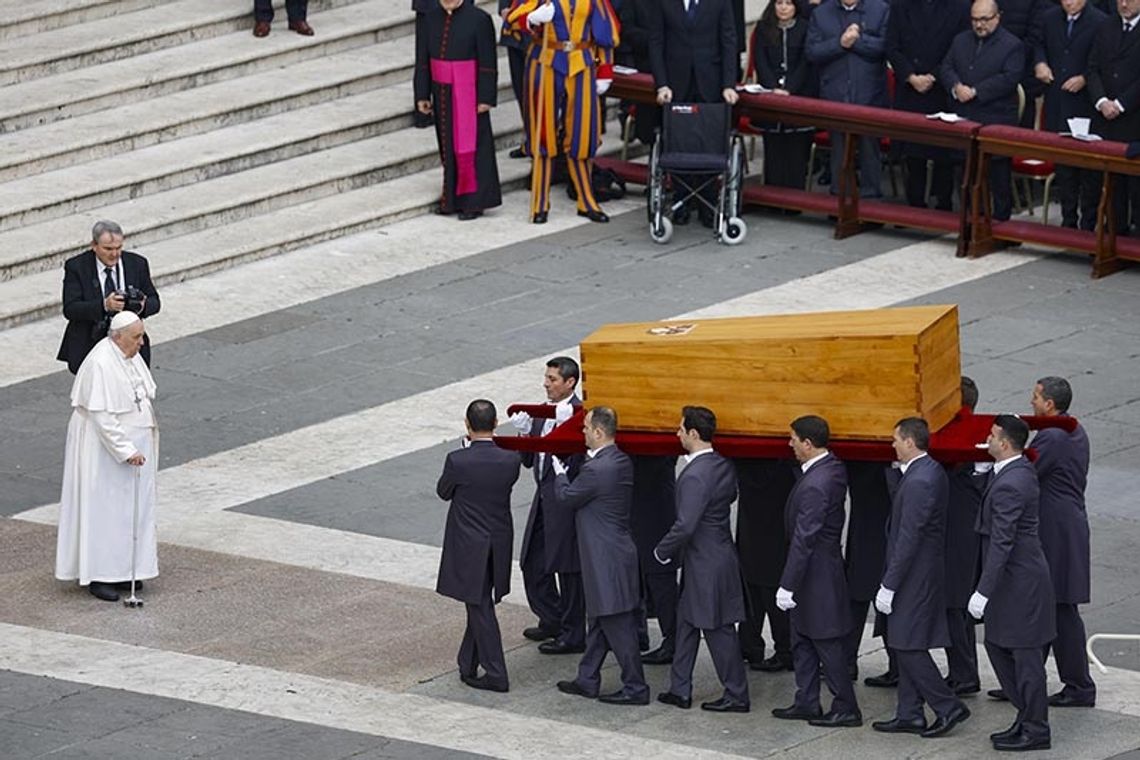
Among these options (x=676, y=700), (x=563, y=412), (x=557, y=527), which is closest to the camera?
(x=676, y=700)

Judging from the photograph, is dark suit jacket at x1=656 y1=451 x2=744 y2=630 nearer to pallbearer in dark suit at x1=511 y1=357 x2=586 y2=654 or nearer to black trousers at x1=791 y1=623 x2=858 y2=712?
black trousers at x1=791 y1=623 x2=858 y2=712

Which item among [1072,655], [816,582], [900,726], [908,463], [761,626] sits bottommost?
[900,726]

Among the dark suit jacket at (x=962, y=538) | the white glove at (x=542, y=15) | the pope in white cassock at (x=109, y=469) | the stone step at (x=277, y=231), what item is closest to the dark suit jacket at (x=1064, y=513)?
the dark suit jacket at (x=962, y=538)

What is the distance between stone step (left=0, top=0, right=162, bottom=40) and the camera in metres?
23.4

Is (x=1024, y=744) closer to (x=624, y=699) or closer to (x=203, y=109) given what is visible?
(x=624, y=699)

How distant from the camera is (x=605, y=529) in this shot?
13094 millimetres

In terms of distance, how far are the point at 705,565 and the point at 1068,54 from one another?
954 cm

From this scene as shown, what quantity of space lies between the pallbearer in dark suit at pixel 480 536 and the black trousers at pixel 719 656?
0.91m

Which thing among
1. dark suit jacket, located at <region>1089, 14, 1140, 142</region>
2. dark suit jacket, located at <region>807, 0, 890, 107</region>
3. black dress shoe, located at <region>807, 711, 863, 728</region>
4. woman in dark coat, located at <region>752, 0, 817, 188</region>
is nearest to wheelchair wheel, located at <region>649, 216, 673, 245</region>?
woman in dark coat, located at <region>752, 0, 817, 188</region>

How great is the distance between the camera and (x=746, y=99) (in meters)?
22.0

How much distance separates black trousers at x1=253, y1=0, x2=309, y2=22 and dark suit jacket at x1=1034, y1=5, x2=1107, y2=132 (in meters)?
6.67

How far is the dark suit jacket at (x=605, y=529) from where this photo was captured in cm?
1300

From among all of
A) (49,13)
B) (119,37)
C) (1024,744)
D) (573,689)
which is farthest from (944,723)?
(49,13)

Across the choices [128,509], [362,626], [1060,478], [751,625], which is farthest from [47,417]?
[1060,478]
